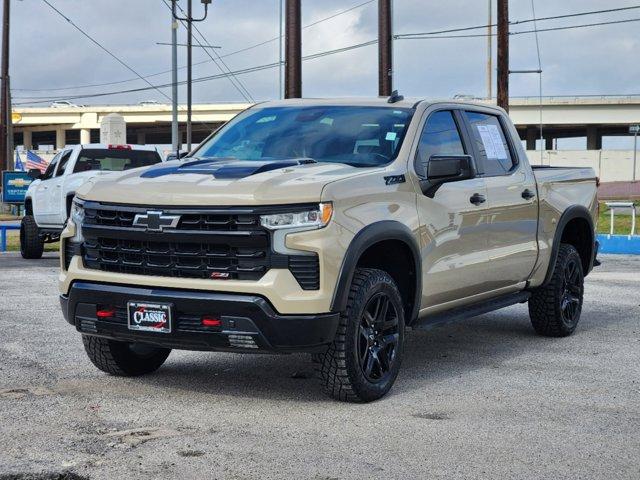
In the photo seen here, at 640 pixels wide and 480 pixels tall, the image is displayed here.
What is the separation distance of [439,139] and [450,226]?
2.28 ft

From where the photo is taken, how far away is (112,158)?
58.3ft

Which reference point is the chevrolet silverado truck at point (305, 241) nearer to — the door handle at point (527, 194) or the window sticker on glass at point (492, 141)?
the window sticker on glass at point (492, 141)

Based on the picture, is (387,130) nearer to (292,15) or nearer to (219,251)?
(219,251)

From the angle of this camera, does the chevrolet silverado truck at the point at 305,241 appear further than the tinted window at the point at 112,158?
No

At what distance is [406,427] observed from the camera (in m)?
5.64

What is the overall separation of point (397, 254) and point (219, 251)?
1404 mm

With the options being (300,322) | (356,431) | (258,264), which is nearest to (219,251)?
(258,264)

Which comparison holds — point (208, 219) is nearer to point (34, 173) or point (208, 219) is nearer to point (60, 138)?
point (34, 173)

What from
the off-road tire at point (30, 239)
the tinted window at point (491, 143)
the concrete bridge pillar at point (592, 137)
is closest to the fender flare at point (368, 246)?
the tinted window at point (491, 143)

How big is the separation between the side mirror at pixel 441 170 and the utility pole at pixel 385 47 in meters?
25.4

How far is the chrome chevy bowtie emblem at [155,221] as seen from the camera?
588cm

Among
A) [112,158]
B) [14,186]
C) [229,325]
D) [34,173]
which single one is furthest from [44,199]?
[14,186]

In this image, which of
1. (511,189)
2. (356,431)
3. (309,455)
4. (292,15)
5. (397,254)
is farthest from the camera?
(292,15)

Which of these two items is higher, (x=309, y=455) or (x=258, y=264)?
(x=258, y=264)
